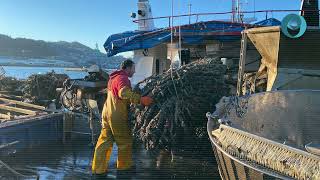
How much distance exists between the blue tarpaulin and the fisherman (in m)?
5.92

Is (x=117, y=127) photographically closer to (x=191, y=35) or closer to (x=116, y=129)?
(x=116, y=129)

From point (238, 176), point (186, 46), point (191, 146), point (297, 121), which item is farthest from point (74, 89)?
point (238, 176)

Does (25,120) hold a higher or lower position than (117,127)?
lower

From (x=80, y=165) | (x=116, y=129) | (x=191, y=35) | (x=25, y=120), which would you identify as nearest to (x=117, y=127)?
(x=116, y=129)

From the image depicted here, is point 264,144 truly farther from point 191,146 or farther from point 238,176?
point 191,146

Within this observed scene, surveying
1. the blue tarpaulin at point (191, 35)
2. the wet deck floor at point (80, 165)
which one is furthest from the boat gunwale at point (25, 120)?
the blue tarpaulin at point (191, 35)

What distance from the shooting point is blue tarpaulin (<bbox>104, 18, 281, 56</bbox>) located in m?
13.8

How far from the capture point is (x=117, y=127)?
772 cm

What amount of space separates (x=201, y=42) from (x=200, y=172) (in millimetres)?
6296

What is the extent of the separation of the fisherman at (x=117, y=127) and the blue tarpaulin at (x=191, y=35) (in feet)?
19.4

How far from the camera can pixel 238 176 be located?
453cm

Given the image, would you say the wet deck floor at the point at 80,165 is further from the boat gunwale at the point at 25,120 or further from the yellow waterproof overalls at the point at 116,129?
the boat gunwale at the point at 25,120

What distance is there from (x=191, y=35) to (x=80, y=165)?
6.02m

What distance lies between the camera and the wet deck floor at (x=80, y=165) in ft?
28.2
